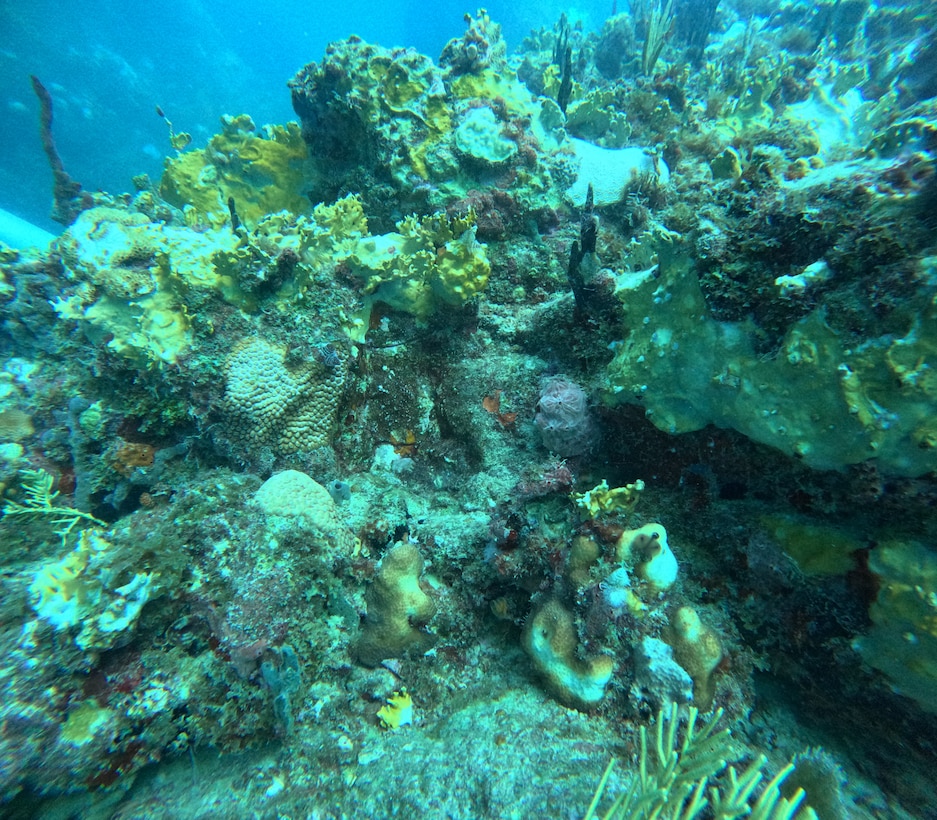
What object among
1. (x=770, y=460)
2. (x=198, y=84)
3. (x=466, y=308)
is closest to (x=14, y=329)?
(x=466, y=308)

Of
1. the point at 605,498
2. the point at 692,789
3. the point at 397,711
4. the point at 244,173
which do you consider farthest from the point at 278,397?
the point at 244,173

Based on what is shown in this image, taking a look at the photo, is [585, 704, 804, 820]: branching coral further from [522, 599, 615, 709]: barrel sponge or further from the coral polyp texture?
[522, 599, 615, 709]: barrel sponge

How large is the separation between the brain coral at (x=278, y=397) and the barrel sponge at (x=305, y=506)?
0.51 m

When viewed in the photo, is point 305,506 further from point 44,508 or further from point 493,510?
point 44,508

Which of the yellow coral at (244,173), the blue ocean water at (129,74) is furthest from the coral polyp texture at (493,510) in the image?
the blue ocean water at (129,74)

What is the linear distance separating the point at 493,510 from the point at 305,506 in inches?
54.5

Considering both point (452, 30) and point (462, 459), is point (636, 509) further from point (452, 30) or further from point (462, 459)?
point (452, 30)

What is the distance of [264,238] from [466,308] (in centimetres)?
198

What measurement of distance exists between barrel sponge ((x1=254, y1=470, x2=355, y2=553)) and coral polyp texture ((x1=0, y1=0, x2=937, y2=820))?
3 centimetres

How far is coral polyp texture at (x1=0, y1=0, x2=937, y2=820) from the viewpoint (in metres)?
2.04

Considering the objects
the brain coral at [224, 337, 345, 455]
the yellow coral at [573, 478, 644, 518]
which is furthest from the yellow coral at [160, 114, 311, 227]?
the yellow coral at [573, 478, 644, 518]

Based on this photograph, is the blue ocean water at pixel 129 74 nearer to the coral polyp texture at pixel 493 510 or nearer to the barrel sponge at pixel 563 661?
the coral polyp texture at pixel 493 510

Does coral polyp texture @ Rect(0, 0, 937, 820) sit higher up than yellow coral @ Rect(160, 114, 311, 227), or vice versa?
yellow coral @ Rect(160, 114, 311, 227)

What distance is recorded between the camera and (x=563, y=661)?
2496 millimetres
